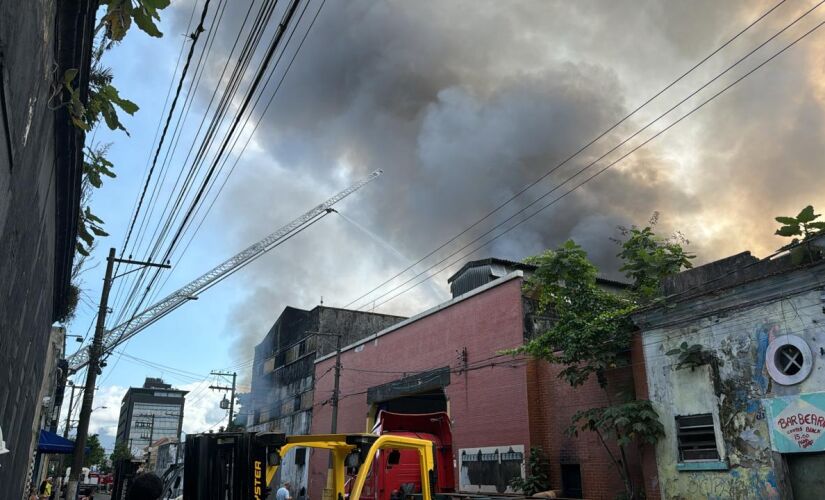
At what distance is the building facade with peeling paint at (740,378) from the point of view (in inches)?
426

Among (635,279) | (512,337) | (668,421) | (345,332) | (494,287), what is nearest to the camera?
(668,421)

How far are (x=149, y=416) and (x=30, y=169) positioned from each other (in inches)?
5679

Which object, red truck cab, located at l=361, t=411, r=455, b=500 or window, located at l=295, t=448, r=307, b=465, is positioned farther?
window, located at l=295, t=448, r=307, b=465

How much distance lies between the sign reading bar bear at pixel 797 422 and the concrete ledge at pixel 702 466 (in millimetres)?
1215

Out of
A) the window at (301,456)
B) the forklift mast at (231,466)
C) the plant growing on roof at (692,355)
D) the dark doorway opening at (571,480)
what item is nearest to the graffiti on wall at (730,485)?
the plant growing on roof at (692,355)

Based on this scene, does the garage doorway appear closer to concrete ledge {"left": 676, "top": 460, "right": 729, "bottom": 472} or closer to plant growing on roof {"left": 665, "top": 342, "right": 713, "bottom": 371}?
concrete ledge {"left": 676, "top": 460, "right": 729, "bottom": 472}

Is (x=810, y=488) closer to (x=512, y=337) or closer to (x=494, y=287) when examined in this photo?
(x=512, y=337)

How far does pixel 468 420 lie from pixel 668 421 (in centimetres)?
920

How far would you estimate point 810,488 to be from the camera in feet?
35.0

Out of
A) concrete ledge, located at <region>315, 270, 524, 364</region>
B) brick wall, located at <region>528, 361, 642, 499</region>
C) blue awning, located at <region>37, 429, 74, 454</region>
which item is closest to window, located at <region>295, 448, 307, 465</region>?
concrete ledge, located at <region>315, 270, 524, 364</region>

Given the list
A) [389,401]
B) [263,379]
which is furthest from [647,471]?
[263,379]

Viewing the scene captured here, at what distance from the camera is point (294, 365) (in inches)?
1732

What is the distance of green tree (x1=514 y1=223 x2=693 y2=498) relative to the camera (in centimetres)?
1396

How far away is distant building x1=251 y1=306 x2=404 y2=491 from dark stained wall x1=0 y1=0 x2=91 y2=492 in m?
27.5
